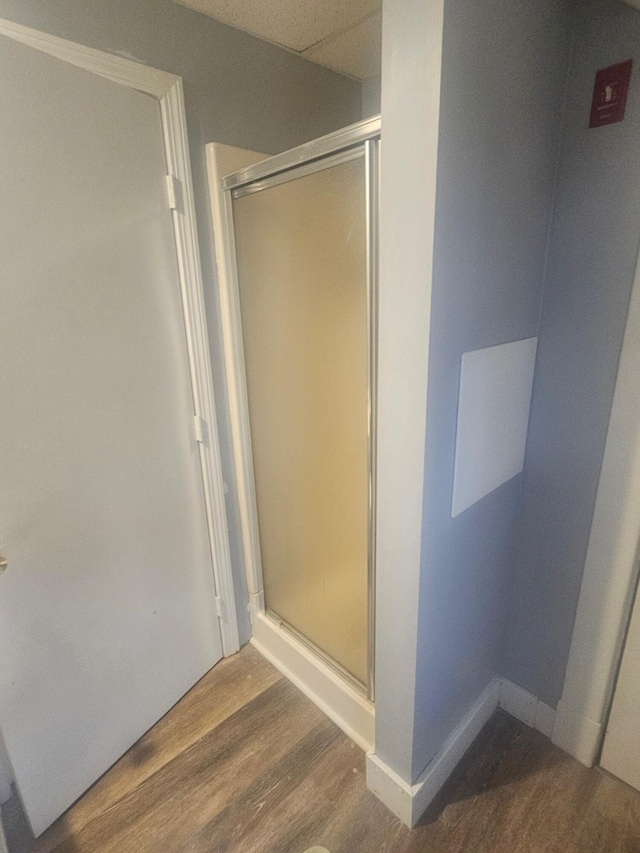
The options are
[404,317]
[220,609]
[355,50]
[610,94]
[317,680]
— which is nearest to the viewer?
[404,317]

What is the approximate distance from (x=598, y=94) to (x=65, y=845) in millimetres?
2469

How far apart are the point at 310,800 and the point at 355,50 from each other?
246 centimetres

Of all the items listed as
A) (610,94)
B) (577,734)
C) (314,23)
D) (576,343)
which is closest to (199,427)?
(576,343)

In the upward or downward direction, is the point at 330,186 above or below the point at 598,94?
below

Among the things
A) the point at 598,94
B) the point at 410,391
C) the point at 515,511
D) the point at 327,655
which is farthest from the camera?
the point at 327,655

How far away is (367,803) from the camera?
1388mm

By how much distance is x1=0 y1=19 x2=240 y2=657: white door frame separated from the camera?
1147 millimetres

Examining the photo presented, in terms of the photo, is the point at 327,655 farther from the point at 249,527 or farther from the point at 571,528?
the point at 571,528

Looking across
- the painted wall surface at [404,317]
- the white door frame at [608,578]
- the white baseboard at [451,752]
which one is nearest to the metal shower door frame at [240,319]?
the painted wall surface at [404,317]

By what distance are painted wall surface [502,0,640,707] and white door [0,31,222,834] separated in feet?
3.74

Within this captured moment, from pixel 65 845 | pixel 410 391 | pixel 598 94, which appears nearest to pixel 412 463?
pixel 410 391

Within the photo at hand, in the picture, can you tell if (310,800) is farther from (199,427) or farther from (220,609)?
(199,427)

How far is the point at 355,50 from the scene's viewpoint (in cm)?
154

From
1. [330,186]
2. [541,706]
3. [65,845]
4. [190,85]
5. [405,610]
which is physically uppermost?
[190,85]
